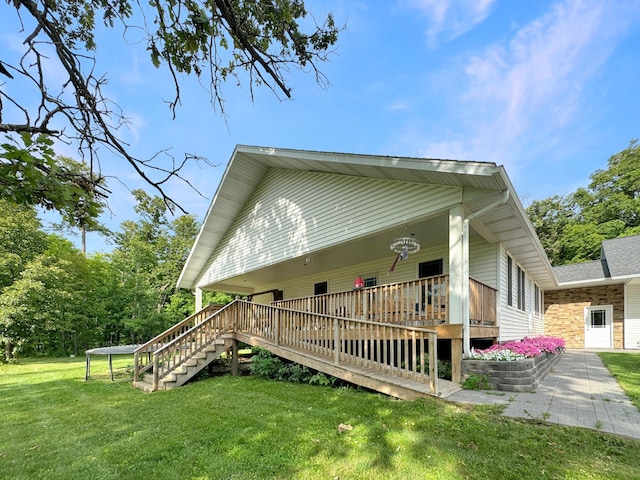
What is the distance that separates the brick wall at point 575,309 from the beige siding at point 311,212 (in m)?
15.3

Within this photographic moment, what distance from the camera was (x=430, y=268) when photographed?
33.4 feet

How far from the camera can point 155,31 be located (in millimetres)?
2486

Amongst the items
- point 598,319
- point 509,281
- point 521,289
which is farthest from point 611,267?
point 509,281

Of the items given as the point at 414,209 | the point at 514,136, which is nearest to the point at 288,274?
the point at 414,209

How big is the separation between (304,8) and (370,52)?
1665mm

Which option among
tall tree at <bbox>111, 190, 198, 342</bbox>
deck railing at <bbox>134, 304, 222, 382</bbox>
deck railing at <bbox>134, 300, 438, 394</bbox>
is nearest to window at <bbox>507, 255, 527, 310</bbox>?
deck railing at <bbox>134, 300, 438, 394</bbox>

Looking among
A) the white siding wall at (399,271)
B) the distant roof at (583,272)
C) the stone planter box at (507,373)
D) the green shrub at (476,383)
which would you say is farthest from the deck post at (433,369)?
the distant roof at (583,272)

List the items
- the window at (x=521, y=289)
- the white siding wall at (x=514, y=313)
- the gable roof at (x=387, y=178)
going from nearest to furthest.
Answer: the gable roof at (x=387, y=178)
the white siding wall at (x=514, y=313)
the window at (x=521, y=289)

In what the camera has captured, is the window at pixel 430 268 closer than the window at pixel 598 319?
Yes

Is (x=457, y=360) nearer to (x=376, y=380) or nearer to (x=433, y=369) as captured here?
(x=433, y=369)

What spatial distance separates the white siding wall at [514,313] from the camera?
9.30m

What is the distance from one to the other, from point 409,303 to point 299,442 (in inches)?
Answer: 168

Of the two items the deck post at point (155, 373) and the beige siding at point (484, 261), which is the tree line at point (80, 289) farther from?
the beige siding at point (484, 261)

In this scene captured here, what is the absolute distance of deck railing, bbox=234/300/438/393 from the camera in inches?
230
